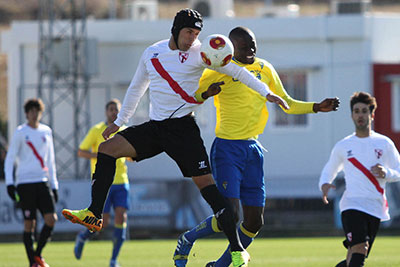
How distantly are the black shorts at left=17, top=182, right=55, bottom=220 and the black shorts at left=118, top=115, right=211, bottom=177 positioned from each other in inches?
195

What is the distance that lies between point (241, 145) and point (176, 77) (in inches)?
48.5

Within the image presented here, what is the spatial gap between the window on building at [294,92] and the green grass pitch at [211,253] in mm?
8983

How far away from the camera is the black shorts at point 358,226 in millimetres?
9336

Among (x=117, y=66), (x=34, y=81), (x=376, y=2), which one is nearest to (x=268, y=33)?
(x=117, y=66)

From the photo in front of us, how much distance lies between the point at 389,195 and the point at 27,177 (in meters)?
12.4

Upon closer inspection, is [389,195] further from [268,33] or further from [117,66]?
[117,66]

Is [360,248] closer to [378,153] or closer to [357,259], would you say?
[357,259]

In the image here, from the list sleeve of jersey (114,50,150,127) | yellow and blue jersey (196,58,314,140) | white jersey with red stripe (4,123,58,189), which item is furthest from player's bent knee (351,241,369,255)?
white jersey with red stripe (4,123,58,189)

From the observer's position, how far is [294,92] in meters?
30.9

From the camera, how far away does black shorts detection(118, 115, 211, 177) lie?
898 cm

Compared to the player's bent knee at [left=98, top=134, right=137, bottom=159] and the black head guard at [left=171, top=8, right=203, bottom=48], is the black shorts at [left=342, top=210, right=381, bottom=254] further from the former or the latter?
the black head guard at [left=171, top=8, right=203, bottom=48]

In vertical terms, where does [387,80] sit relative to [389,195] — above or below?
above

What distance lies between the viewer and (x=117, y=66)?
30906 mm

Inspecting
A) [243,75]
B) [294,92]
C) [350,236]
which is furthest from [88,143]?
[294,92]
